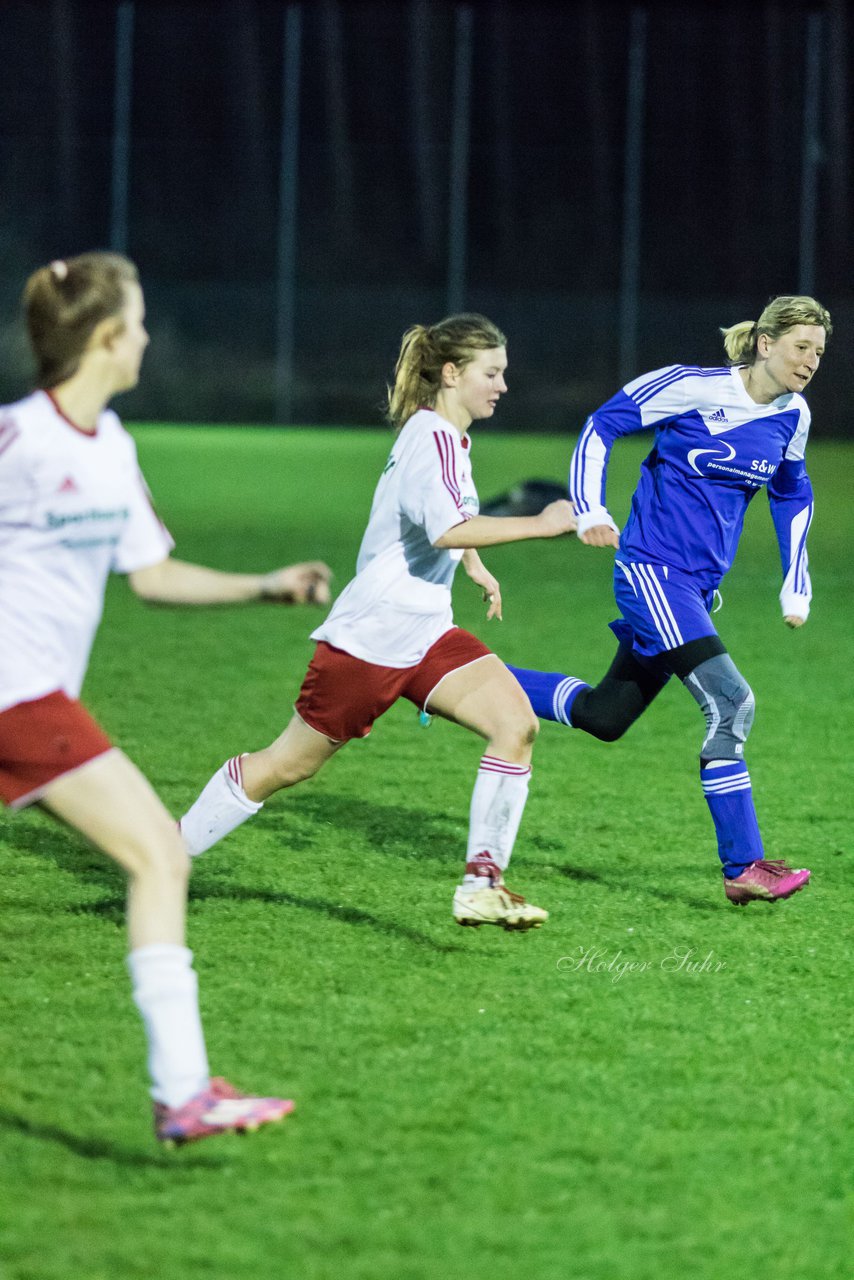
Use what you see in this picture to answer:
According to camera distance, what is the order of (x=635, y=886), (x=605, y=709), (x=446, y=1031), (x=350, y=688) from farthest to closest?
(x=605, y=709) → (x=635, y=886) → (x=350, y=688) → (x=446, y=1031)

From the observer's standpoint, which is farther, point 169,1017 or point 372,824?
point 372,824

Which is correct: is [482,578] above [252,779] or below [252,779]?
above

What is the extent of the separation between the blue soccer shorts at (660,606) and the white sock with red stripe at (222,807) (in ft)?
4.13

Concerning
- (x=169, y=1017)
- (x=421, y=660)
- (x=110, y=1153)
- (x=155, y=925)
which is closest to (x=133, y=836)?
(x=155, y=925)

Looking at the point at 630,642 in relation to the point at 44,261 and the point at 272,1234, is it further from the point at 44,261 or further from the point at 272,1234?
the point at 44,261

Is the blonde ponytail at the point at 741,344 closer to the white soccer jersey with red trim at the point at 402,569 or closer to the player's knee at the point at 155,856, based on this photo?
the white soccer jersey with red trim at the point at 402,569

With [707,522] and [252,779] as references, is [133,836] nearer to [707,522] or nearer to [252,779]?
[252,779]

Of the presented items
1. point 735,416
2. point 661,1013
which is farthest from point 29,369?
point 735,416

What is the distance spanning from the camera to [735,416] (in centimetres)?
525

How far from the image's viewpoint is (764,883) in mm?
5078

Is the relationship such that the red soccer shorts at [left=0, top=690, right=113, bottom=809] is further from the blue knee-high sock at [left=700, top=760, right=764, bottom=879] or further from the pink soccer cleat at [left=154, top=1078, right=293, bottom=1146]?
the blue knee-high sock at [left=700, top=760, right=764, bottom=879]

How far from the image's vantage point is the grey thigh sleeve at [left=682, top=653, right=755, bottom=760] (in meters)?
5.08

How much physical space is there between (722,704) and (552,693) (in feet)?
2.25

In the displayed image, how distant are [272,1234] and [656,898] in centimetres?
249
